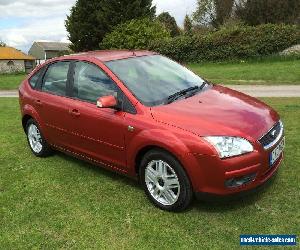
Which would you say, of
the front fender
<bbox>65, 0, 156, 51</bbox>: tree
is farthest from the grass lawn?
<bbox>65, 0, 156, 51</bbox>: tree

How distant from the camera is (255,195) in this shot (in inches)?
201

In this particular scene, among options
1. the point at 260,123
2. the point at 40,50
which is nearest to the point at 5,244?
the point at 260,123

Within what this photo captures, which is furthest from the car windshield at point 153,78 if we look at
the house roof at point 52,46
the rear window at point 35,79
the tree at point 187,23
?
the house roof at point 52,46

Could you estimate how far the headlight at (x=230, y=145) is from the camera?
4355 mm

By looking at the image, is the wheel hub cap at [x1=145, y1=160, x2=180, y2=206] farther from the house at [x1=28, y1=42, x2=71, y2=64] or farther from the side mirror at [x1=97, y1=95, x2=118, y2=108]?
the house at [x1=28, y1=42, x2=71, y2=64]

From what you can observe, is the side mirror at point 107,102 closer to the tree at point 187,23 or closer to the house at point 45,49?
the tree at point 187,23

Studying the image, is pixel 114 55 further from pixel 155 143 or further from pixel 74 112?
pixel 155 143

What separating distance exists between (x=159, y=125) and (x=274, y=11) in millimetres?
34063

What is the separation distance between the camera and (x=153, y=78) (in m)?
5.63

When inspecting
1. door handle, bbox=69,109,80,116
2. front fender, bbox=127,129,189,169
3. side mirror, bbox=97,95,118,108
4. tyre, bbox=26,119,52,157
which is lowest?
tyre, bbox=26,119,52,157

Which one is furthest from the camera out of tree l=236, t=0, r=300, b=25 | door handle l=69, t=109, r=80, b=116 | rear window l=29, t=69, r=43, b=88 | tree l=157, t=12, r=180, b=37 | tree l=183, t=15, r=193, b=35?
tree l=157, t=12, r=180, b=37

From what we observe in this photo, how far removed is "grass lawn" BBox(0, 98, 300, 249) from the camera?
14.3 ft

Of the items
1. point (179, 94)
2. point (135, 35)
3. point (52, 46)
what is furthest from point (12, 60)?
point (179, 94)

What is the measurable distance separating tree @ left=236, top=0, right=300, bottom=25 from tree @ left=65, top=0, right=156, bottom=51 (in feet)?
27.4
